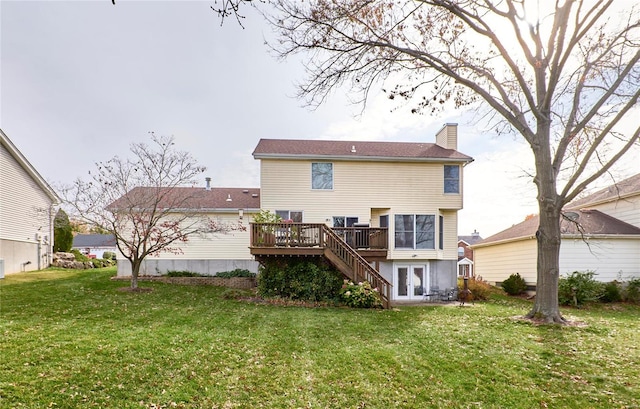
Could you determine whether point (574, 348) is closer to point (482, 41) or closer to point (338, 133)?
point (482, 41)

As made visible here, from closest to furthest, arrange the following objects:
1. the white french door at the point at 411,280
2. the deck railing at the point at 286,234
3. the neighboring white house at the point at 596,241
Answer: the deck railing at the point at 286,234 → the white french door at the point at 411,280 → the neighboring white house at the point at 596,241

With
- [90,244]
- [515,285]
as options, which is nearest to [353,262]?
[515,285]

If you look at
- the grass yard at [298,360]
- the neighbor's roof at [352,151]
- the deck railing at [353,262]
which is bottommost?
the grass yard at [298,360]

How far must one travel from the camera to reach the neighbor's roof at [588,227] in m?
17.7

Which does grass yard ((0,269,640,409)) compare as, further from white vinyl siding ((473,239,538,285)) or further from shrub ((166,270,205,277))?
white vinyl siding ((473,239,538,285))

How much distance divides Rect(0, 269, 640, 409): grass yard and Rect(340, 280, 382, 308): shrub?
6.28ft

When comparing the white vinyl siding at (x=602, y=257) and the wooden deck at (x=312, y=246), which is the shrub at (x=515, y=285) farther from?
the wooden deck at (x=312, y=246)

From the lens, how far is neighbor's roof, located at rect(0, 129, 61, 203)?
17.0 meters

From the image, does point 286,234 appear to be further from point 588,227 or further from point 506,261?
point 588,227

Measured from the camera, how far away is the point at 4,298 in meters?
11.0

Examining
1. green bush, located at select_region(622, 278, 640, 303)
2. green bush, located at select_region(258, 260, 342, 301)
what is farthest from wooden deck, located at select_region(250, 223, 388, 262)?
green bush, located at select_region(622, 278, 640, 303)

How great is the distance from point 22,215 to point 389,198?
18964mm

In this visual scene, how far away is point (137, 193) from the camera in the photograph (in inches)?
601

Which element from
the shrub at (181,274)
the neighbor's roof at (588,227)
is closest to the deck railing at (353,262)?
the shrub at (181,274)
